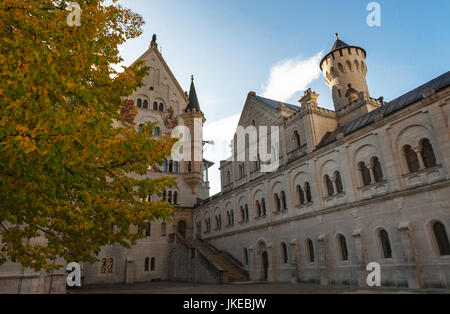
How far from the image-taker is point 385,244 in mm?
16609

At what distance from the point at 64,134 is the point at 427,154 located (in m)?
17.6

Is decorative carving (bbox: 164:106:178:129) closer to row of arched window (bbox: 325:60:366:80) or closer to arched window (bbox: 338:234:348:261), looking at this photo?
row of arched window (bbox: 325:60:366:80)

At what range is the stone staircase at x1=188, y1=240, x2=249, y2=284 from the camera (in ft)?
84.4

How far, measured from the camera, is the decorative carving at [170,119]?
4140 centimetres

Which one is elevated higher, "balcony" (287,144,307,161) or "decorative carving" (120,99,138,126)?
"decorative carving" (120,99,138,126)

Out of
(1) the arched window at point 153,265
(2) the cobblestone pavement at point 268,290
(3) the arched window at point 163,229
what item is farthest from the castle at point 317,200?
(2) the cobblestone pavement at point 268,290

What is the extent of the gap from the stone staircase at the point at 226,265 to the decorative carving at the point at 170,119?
17328mm

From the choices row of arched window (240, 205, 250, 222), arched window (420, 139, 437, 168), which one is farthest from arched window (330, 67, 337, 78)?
arched window (420, 139, 437, 168)

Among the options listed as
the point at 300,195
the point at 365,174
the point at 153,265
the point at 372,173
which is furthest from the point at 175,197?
the point at 372,173

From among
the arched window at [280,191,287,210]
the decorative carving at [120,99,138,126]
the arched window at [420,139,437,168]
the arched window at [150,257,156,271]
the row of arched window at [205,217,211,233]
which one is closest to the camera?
the arched window at [420,139,437,168]

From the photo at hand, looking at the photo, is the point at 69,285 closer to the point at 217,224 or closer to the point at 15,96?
the point at 217,224

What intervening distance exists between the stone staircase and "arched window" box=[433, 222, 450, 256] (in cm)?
1609

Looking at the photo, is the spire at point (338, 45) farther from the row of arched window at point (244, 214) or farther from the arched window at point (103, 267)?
the arched window at point (103, 267)

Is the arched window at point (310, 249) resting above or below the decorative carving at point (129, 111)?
below
